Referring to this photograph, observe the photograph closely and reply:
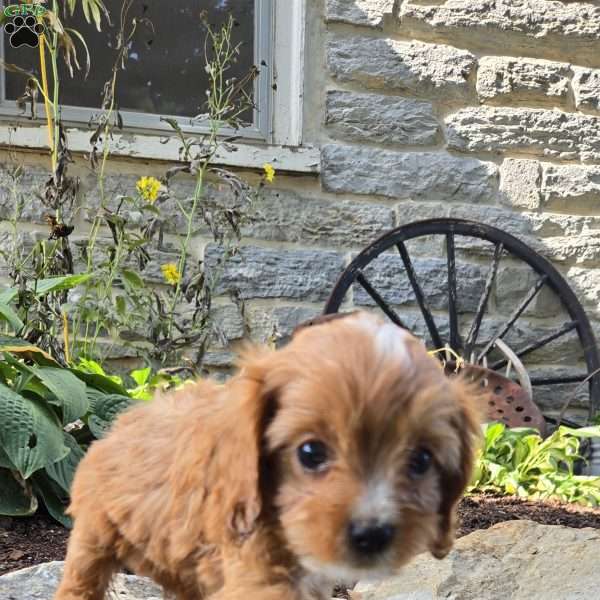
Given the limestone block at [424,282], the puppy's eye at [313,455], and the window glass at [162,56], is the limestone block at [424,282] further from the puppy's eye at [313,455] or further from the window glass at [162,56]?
the puppy's eye at [313,455]

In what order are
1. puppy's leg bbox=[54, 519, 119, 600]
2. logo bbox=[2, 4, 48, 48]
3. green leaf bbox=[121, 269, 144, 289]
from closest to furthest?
puppy's leg bbox=[54, 519, 119, 600] → logo bbox=[2, 4, 48, 48] → green leaf bbox=[121, 269, 144, 289]

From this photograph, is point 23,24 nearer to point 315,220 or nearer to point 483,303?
point 315,220

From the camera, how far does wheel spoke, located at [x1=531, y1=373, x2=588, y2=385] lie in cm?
545

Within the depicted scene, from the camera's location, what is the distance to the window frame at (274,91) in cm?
511

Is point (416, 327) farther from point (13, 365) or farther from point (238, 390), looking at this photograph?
point (238, 390)

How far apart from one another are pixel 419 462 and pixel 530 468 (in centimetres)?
292

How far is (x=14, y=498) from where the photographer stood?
3072mm

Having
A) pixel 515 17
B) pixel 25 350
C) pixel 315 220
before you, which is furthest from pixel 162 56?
pixel 25 350

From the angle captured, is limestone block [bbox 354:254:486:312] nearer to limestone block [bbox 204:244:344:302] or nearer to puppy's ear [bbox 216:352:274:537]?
limestone block [bbox 204:244:344:302]

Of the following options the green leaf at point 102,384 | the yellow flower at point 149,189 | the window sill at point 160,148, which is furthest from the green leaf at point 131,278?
the window sill at point 160,148

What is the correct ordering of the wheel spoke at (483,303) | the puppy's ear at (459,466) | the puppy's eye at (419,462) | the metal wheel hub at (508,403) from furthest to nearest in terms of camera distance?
the wheel spoke at (483,303) < the metal wheel hub at (508,403) < the puppy's ear at (459,466) < the puppy's eye at (419,462)

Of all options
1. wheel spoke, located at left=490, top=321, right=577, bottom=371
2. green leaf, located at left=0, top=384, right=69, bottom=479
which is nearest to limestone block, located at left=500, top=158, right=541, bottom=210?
wheel spoke, located at left=490, top=321, right=577, bottom=371

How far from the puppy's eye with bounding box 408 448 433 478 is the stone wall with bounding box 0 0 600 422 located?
3638 mm

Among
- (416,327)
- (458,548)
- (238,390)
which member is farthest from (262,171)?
(238,390)
